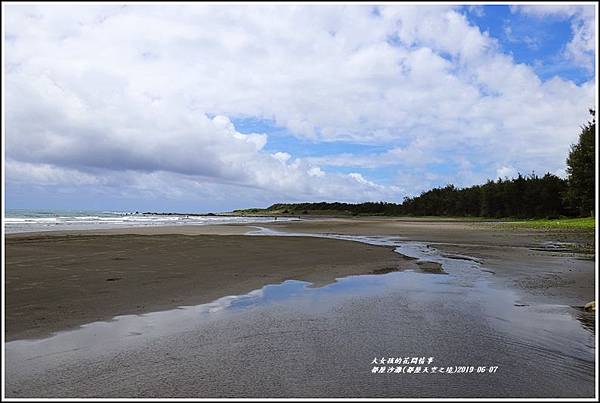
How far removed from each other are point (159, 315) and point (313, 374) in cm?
424

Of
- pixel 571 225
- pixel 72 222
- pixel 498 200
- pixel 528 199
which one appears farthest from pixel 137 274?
pixel 498 200

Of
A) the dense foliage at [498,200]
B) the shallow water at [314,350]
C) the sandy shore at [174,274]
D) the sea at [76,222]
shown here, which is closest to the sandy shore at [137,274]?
the sandy shore at [174,274]

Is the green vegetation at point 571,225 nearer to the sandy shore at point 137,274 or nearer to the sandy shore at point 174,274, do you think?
the sandy shore at point 174,274

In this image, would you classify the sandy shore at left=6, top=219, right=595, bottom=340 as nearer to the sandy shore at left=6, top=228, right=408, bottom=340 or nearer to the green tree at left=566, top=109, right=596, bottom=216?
the sandy shore at left=6, top=228, right=408, bottom=340

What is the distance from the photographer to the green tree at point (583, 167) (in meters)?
54.7

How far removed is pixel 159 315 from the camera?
28.3ft

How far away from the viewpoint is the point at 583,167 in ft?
183

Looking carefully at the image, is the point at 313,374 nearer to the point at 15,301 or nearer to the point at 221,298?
the point at 221,298

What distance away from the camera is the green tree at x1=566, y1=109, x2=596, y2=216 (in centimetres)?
5469

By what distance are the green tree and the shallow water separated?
54513 mm

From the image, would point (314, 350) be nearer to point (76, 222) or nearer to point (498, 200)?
point (76, 222)

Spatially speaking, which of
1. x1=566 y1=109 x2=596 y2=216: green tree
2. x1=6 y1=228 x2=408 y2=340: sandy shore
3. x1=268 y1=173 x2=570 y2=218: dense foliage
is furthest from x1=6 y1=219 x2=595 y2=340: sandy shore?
x1=268 y1=173 x2=570 y2=218: dense foliage

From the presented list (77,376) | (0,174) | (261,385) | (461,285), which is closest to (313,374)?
(261,385)

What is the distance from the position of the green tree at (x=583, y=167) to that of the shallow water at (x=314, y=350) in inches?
2146
